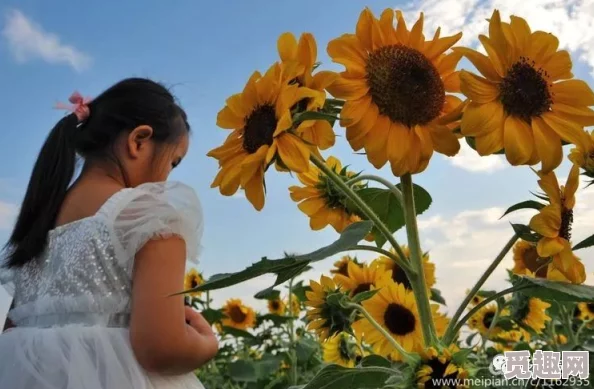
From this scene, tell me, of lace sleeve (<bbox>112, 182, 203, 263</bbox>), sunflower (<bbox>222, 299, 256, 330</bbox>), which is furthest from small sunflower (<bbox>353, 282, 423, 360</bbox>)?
sunflower (<bbox>222, 299, 256, 330</bbox>)

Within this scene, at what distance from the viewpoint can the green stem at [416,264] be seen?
0.53 metres

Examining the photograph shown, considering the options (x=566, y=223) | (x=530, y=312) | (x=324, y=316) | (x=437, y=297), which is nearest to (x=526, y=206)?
(x=566, y=223)

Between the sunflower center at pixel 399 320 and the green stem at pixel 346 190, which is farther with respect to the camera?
the sunflower center at pixel 399 320

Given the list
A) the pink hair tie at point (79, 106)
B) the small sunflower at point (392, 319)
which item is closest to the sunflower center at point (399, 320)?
the small sunflower at point (392, 319)

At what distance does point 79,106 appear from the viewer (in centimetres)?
167

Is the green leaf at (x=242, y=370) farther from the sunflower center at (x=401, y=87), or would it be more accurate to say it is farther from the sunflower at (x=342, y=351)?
the sunflower center at (x=401, y=87)

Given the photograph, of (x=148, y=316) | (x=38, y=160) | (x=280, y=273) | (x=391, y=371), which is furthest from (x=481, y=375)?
(x=38, y=160)

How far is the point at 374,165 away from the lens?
0.51m

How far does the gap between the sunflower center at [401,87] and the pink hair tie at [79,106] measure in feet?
4.08

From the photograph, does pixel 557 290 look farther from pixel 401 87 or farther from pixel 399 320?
pixel 399 320

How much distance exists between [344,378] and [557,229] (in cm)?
21

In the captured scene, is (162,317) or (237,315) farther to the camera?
(237,315)

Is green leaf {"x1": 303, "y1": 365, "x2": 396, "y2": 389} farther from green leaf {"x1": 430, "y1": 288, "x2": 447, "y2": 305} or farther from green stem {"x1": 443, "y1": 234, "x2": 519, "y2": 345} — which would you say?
green leaf {"x1": 430, "y1": 288, "x2": 447, "y2": 305}

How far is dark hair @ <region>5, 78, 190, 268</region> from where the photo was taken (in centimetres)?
152
